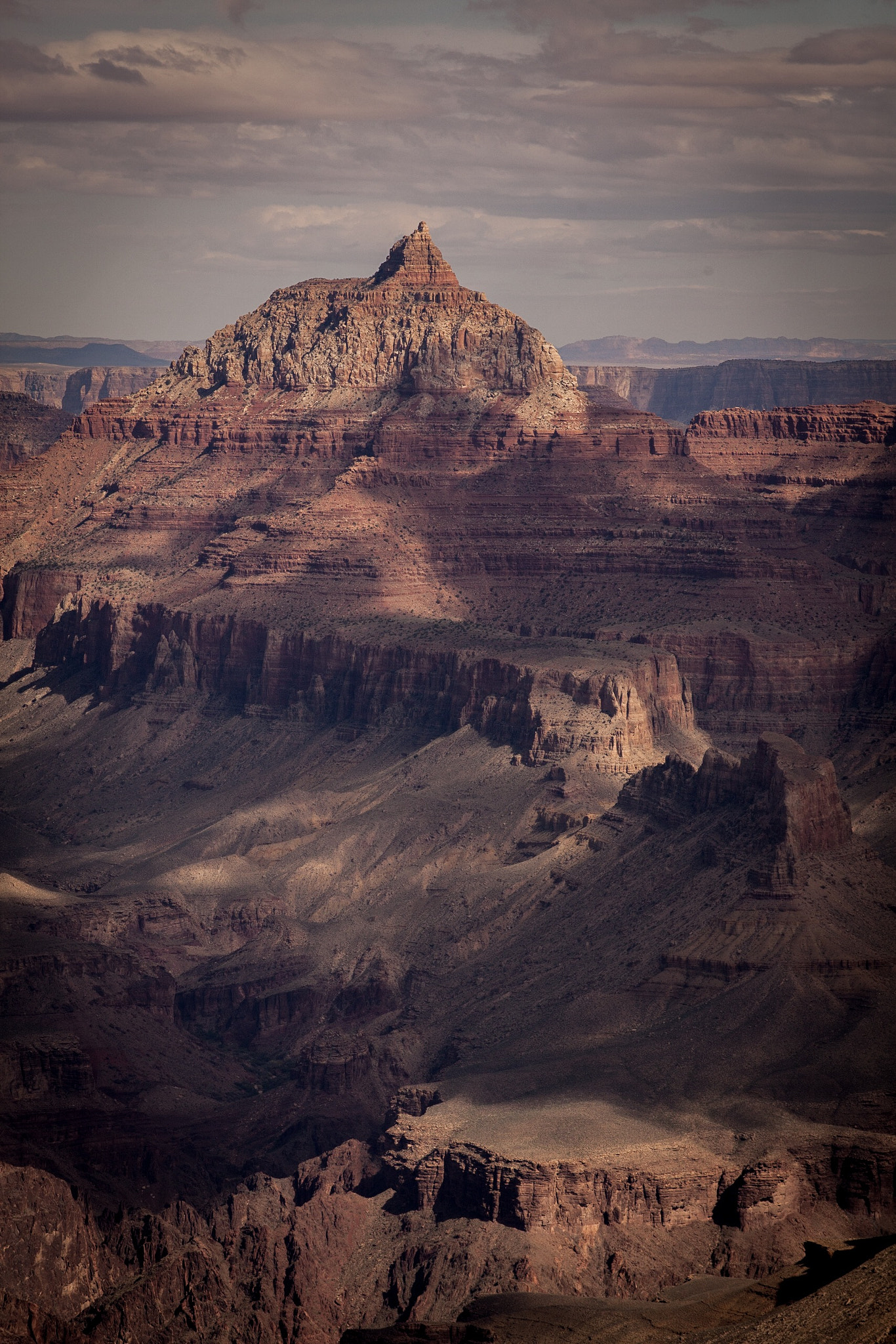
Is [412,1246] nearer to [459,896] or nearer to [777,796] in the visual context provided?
[777,796]

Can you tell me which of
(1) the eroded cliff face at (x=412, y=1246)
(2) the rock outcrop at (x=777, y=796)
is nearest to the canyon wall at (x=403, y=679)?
(2) the rock outcrop at (x=777, y=796)

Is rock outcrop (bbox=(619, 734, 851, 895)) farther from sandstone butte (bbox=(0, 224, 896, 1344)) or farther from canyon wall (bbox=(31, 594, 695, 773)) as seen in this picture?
canyon wall (bbox=(31, 594, 695, 773))

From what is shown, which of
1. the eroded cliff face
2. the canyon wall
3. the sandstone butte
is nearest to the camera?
the eroded cliff face

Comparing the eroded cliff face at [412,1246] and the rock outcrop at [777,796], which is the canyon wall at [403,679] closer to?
the rock outcrop at [777,796]

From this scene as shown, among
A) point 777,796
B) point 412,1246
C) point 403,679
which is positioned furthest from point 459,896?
point 412,1246

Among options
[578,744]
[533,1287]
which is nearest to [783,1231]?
[533,1287]

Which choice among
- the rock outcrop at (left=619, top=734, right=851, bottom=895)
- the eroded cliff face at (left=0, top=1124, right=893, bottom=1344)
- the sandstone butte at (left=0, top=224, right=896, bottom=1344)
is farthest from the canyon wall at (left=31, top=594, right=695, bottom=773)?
the eroded cliff face at (left=0, top=1124, right=893, bottom=1344)

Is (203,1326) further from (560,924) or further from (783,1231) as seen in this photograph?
(560,924)

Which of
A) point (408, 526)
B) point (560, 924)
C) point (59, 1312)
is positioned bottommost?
point (59, 1312)

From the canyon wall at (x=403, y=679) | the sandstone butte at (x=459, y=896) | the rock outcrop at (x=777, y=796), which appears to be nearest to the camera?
the sandstone butte at (x=459, y=896)
